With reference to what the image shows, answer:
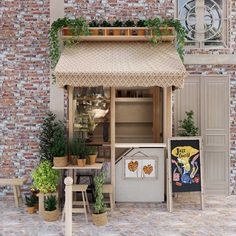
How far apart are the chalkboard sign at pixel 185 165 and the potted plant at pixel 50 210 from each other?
2.47 m

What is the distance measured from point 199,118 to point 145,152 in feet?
6.13

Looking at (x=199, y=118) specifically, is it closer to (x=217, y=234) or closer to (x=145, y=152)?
(x=145, y=152)

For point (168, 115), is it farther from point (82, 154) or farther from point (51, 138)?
point (51, 138)

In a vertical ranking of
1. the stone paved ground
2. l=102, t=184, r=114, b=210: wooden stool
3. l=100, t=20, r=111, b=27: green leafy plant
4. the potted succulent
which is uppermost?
l=100, t=20, r=111, b=27: green leafy plant

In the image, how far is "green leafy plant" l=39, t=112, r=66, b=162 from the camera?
737 cm

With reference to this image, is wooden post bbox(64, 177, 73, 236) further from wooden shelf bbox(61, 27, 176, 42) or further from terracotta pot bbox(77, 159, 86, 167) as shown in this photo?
wooden shelf bbox(61, 27, 176, 42)

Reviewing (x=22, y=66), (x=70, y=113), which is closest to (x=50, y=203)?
(x=70, y=113)

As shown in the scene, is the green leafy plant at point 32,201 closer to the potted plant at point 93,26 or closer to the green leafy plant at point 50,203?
the green leafy plant at point 50,203

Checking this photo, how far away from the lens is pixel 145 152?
7.98 meters

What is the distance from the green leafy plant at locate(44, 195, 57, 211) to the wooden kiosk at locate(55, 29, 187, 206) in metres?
1.50

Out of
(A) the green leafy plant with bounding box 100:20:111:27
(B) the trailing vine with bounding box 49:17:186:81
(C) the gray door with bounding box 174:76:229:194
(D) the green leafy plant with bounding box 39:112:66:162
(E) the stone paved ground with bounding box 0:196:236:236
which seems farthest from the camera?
(C) the gray door with bounding box 174:76:229:194

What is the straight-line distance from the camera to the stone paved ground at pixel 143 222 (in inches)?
244

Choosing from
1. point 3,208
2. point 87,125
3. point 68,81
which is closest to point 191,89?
point 87,125

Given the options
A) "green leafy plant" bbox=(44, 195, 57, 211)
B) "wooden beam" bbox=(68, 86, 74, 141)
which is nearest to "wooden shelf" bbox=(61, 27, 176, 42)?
"wooden beam" bbox=(68, 86, 74, 141)
